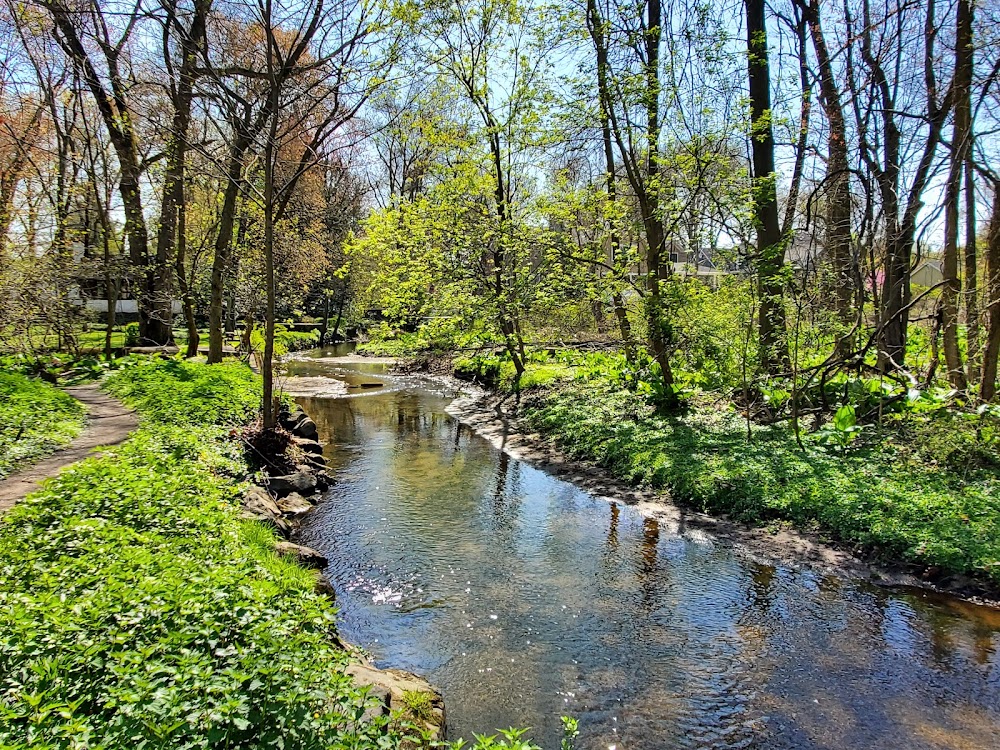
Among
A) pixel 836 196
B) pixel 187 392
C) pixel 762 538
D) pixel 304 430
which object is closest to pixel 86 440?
pixel 187 392

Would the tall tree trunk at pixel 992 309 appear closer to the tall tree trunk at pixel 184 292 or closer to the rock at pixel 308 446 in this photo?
the rock at pixel 308 446

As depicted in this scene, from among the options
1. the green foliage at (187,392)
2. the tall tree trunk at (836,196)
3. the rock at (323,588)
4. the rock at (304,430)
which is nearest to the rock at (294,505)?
the green foliage at (187,392)

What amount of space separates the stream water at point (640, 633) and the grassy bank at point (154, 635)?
1283 millimetres

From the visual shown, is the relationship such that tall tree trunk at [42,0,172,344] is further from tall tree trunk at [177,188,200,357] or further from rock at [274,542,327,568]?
rock at [274,542,327,568]

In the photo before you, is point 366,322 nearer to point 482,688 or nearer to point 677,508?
point 677,508

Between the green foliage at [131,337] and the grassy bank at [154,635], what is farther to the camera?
the green foliage at [131,337]

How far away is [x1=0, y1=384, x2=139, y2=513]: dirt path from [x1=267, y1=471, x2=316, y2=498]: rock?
207cm

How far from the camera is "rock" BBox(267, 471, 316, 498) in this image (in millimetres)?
8898

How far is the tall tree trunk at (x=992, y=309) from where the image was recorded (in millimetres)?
8320

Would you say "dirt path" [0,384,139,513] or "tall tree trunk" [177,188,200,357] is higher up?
"tall tree trunk" [177,188,200,357]

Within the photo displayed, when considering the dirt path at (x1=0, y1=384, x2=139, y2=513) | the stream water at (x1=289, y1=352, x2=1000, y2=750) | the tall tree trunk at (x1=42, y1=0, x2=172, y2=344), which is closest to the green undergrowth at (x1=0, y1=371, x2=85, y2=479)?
the dirt path at (x1=0, y1=384, x2=139, y2=513)

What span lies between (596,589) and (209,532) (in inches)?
151

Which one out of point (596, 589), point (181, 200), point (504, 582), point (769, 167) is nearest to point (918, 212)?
point (769, 167)

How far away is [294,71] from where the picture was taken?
9.30 metres
